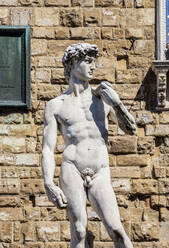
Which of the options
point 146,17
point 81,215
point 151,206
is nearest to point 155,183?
point 151,206

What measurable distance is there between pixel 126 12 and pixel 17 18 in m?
1.36

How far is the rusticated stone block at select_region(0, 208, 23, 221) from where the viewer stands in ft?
39.0

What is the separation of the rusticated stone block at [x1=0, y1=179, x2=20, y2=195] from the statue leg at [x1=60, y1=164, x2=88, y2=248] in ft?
8.90

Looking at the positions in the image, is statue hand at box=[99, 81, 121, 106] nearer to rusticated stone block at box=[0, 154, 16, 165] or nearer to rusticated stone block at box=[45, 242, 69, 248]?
rusticated stone block at box=[0, 154, 16, 165]

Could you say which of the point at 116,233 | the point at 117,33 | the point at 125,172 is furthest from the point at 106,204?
the point at 117,33

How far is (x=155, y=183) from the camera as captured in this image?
12.0 metres

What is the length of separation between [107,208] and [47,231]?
289 cm

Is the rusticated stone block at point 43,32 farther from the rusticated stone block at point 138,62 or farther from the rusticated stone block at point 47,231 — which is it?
the rusticated stone block at point 47,231

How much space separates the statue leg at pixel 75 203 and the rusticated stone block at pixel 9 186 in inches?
107

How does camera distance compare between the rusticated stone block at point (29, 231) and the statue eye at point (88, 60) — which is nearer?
the statue eye at point (88, 60)

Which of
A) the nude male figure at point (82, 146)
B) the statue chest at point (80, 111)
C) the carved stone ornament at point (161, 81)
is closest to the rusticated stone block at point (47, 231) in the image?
the carved stone ornament at point (161, 81)

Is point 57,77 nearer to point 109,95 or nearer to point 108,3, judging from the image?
point 108,3

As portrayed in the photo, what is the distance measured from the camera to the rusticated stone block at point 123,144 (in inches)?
476

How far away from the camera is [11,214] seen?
469 inches
